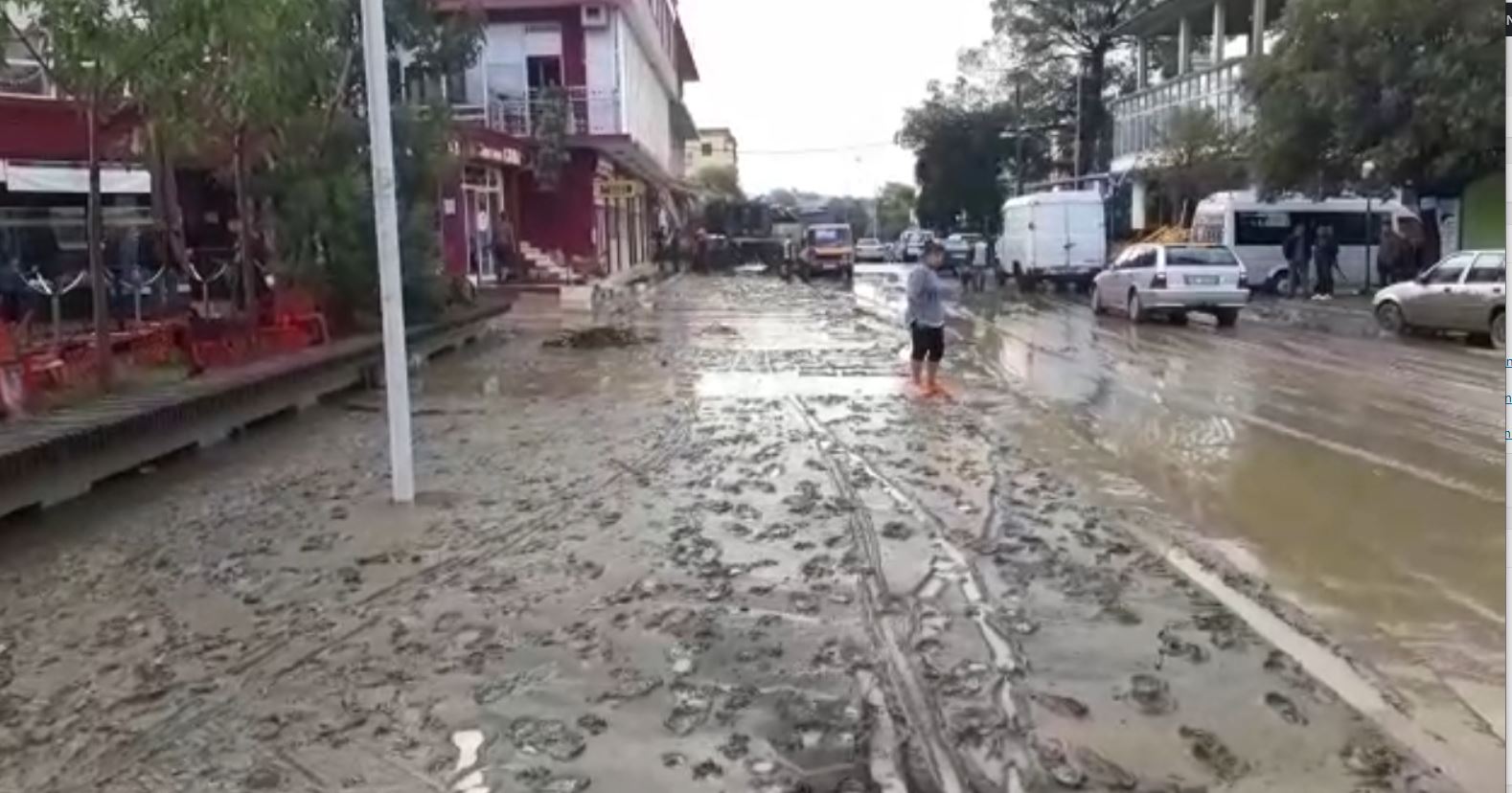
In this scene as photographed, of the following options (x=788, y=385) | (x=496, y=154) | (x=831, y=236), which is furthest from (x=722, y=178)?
(x=788, y=385)

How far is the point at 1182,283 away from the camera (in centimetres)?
2531

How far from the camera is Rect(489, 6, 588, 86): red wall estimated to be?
3984 cm

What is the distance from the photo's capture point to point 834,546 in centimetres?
800

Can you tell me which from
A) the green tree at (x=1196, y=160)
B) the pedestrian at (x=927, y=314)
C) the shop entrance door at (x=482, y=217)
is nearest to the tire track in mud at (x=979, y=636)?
the pedestrian at (x=927, y=314)

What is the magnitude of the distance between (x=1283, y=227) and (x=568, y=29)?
63.8ft

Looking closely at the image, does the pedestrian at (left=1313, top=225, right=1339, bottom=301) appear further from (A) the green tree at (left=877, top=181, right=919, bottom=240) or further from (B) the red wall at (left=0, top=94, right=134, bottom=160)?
(A) the green tree at (left=877, top=181, right=919, bottom=240)

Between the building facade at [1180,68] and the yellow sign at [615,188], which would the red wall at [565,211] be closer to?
the yellow sign at [615,188]

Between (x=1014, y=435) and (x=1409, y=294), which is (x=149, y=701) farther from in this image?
(x=1409, y=294)

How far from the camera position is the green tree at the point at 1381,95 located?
965 inches

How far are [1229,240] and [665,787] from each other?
3456cm

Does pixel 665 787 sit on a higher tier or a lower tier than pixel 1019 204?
lower

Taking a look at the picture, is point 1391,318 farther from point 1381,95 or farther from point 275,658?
point 275,658

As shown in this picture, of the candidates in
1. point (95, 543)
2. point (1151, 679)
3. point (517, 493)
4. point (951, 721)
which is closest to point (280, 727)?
point (951, 721)

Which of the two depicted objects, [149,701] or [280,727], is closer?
[280,727]
